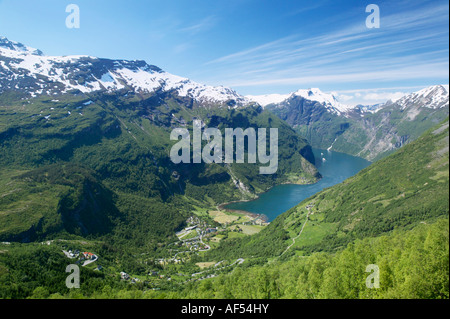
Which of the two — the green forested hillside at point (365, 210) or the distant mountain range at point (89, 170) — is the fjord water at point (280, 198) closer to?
the distant mountain range at point (89, 170)

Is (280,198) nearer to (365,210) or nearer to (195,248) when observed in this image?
(195,248)

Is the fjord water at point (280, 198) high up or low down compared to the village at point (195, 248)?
up

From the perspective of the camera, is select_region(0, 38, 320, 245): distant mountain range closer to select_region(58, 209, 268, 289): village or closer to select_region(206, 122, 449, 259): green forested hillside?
select_region(58, 209, 268, 289): village

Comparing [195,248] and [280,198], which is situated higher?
[280,198]

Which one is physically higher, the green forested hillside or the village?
the green forested hillside

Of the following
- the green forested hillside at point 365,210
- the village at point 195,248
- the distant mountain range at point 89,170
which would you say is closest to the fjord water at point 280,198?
the distant mountain range at point 89,170

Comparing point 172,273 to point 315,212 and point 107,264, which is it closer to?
point 107,264

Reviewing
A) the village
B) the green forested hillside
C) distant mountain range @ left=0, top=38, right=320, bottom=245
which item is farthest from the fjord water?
the green forested hillside

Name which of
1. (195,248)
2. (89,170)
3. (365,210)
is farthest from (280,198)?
(89,170)

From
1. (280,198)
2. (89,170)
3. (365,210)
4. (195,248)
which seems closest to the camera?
(365,210)

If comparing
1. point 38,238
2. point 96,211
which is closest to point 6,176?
point 96,211

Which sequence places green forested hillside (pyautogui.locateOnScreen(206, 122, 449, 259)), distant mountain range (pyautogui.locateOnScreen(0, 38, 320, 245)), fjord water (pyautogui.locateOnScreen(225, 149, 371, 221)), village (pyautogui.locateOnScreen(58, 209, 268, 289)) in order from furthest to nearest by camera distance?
fjord water (pyautogui.locateOnScreen(225, 149, 371, 221)) < distant mountain range (pyautogui.locateOnScreen(0, 38, 320, 245)) < village (pyautogui.locateOnScreen(58, 209, 268, 289)) < green forested hillside (pyautogui.locateOnScreen(206, 122, 449, 259))
